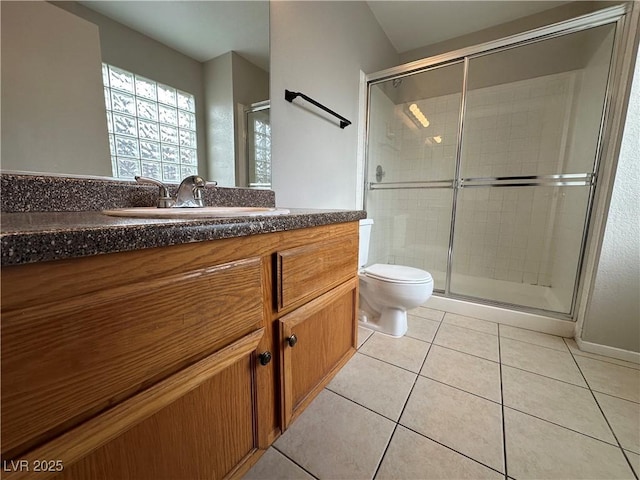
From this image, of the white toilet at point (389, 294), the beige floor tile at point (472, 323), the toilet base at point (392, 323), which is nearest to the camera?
the white toilet at point (389, 294)

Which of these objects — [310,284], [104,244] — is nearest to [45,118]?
[104,244]

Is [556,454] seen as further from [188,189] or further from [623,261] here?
[188,189]

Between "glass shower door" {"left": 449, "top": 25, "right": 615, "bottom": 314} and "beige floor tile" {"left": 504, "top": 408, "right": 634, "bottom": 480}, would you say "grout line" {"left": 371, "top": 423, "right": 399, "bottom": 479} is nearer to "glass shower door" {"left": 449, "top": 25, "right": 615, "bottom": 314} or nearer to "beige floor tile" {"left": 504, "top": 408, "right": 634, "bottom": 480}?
"beige floor tile" {"left": 504, "top": 408, "right": 634, "bottom": 480}

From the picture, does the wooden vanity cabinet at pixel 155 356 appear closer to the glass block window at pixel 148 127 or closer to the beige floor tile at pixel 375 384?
the beige floor tile at pixel 375 384

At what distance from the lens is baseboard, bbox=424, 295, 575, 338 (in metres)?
1.62

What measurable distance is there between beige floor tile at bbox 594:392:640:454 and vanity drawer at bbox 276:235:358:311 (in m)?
1.14

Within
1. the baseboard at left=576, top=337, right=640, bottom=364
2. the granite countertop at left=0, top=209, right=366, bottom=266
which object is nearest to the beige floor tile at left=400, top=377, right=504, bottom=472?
the baseboard at left=576, top=337, right=640, bottom=364

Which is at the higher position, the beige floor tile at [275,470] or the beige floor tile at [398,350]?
the beige floor tile at [398,350]

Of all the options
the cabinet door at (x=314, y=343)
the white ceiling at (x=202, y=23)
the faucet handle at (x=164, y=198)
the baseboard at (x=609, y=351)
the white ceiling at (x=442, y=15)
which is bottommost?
the baseboard at (x=609, y=351)

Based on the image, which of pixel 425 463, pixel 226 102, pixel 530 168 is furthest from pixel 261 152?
pixel 530 168

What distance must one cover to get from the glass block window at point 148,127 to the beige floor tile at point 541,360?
1852 mm

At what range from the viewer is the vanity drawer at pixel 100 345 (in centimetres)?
34

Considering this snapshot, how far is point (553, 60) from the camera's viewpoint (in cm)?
199

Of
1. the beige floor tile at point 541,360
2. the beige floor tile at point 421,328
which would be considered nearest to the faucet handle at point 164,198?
the beige floor tile at point 421,328
